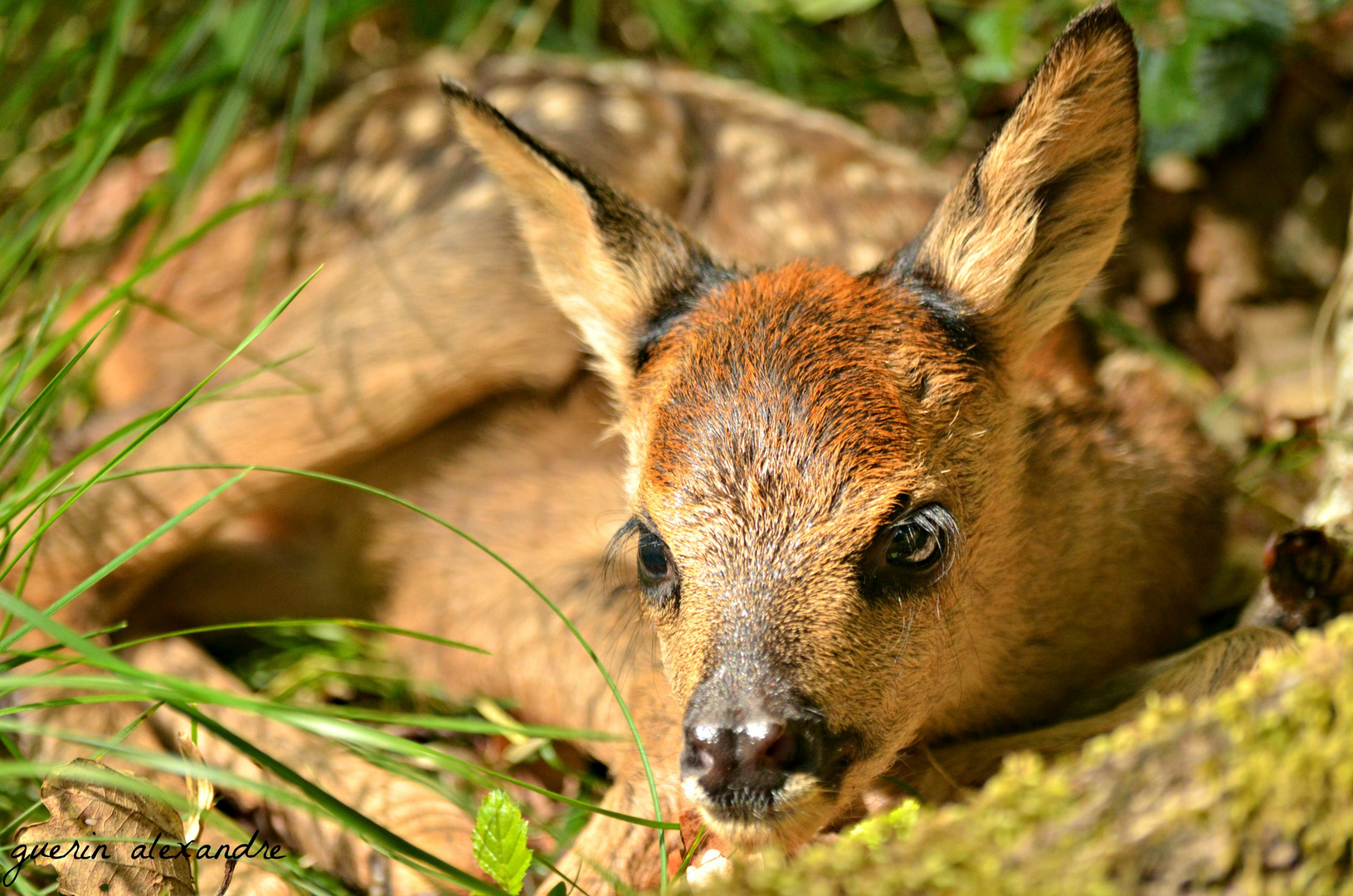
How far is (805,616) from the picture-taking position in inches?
85.7

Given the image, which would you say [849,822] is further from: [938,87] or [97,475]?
[938,87]

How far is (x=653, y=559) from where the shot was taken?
2482mm

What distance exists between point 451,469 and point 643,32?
2.28 meters

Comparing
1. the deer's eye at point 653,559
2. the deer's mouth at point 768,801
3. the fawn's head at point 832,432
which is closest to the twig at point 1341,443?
the fawn's head at point 832,432

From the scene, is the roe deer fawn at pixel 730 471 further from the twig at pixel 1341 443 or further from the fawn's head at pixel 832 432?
the twig at pixel 1341 443

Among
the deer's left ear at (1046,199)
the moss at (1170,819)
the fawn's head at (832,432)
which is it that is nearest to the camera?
the moss at (1170,819)

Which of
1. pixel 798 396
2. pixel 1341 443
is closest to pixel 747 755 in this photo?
pixel 798 396

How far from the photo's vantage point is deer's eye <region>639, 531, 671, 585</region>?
96.4 inches

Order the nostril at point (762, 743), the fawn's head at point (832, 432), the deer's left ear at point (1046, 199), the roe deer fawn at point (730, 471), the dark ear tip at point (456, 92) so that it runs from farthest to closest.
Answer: the dark ear tip at point (456, 92), the deer's left ear at point (1046, 199), the roe deer fawn at point (730, 471), the fawn's head at point (832, 432), the nostril at point (762, 743)

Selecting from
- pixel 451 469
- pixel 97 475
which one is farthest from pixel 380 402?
pixel 97 475

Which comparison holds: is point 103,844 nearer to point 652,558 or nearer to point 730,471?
point 652,558

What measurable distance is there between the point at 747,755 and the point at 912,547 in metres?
0.57

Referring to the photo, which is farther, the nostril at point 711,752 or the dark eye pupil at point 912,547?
the dark eye pupil at point 912,547

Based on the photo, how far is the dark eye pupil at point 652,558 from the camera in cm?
246
